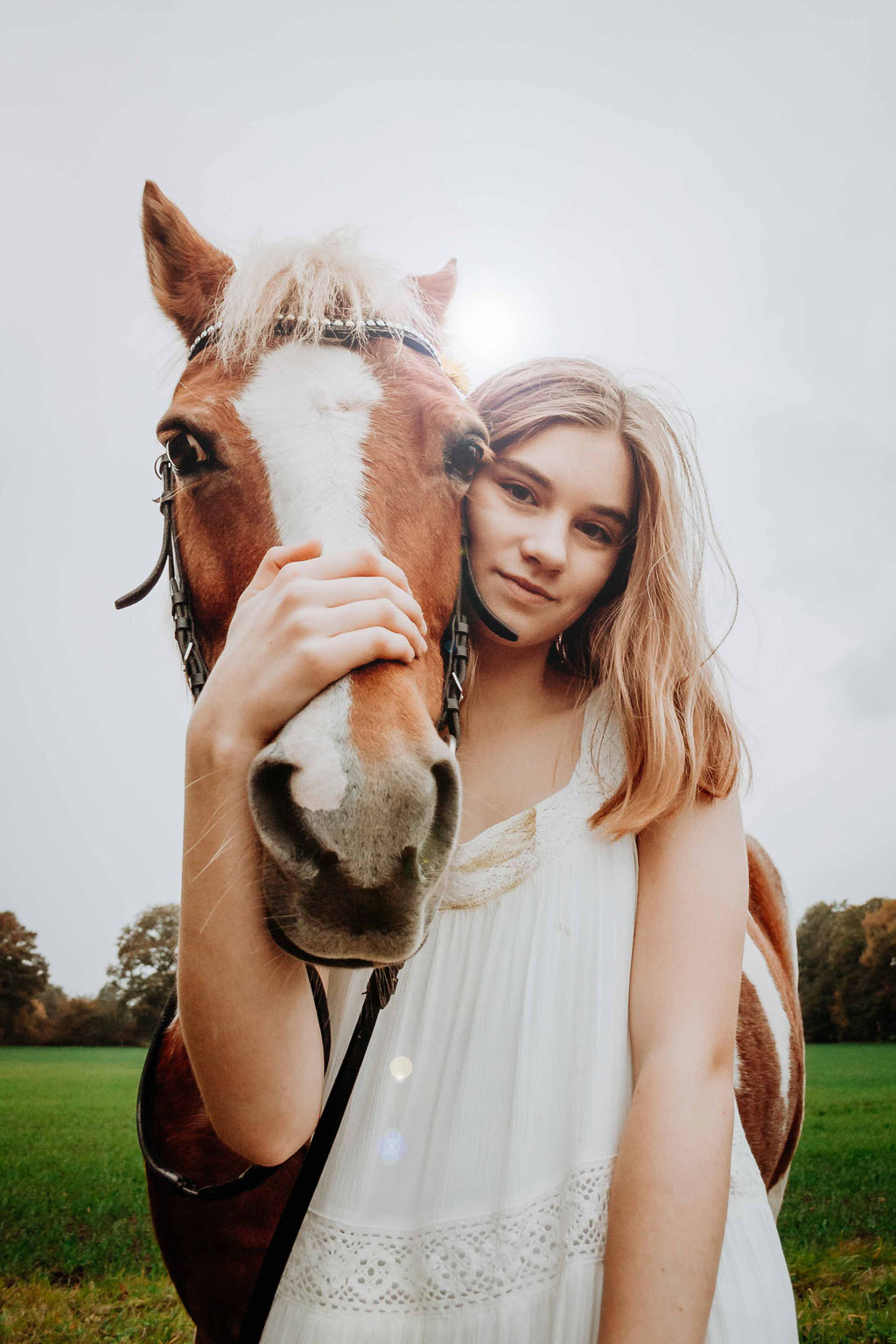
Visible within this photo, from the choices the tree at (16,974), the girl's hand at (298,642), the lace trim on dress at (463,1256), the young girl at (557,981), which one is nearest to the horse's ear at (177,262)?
the young girl at (557,981)

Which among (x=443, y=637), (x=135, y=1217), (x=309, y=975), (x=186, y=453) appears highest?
(x=186, y=453)

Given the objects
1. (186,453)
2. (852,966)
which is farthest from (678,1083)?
(852,966)

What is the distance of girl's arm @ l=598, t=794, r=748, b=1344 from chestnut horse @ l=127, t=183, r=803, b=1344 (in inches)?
21.7

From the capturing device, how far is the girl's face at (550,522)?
59.4 inches

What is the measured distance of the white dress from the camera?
1.15 metres

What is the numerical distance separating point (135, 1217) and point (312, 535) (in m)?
5.30

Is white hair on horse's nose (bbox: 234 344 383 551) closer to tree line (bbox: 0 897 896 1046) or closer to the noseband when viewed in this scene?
the noseband

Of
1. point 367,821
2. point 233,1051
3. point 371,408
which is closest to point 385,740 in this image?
point 367,821

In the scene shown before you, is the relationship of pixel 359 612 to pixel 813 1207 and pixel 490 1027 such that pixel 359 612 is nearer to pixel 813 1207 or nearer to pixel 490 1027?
pixel 490 1027

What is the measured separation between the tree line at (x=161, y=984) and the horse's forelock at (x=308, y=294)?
4959 mm

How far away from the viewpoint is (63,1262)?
3.92 metres

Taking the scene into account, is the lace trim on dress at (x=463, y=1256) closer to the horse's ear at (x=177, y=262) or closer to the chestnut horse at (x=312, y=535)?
the chestnut horse at (x=312, y=535)

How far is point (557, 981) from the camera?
4.39ft

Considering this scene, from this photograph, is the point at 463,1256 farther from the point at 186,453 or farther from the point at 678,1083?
the point at 186,453
